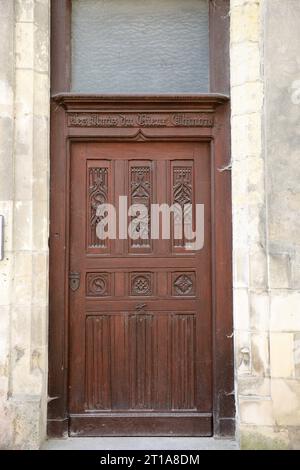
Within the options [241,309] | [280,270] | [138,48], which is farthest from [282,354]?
[138,48]

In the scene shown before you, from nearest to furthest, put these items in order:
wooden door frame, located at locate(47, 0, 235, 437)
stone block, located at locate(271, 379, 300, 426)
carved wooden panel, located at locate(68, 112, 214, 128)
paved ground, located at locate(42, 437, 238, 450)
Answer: stone block, located at locate(271, 379, 300, 426) < paved ground, located at locate(42, 437, 238, 450) < wooden door frame, located at locate(47, 0, 235, 437) < carved wooden panel, located at locate(68, 112, 214, 128)

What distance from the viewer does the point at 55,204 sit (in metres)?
4.76

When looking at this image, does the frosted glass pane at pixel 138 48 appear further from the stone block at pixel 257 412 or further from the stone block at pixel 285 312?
the stone block at pixel 257 412

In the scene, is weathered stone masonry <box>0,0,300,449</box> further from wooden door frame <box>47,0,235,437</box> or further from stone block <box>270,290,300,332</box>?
wooden door frame <box>47,0,235,437</box>

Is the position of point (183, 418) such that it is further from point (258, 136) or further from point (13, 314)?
point (258, 136)

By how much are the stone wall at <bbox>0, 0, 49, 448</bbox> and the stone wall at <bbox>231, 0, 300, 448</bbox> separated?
1.64 meters

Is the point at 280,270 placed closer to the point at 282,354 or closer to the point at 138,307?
the point at 282,354

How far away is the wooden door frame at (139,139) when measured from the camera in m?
4.69

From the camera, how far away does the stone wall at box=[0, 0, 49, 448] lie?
4379 mm

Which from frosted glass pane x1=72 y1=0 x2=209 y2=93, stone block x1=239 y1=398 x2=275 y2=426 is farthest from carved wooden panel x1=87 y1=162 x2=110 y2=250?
stone block x1=239 y1=398 x2=275 y2=426

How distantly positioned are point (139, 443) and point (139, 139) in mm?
2587

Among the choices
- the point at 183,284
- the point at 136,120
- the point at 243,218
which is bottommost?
the point at 183,284

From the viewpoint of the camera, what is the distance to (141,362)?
4762 mm
